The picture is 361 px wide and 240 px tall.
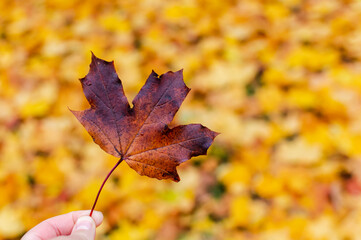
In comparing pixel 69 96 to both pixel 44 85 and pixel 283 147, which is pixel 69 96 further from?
pixel 283 147

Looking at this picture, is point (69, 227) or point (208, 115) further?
point (208, 115)

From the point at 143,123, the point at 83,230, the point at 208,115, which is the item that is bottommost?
the point at 83,230

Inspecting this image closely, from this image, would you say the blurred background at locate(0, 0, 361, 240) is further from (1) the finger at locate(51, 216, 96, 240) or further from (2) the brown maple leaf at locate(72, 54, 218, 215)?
(2) the brown maple leaf at locate(72, 54, 218, 215)

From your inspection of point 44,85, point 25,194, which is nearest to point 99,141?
point 25,194

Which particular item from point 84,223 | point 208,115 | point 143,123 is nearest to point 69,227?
point 84,223

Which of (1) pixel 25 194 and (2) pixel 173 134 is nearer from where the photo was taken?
(2) pixel 173 134

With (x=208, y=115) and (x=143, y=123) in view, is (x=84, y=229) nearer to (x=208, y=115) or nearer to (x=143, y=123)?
(x=143, y=123)

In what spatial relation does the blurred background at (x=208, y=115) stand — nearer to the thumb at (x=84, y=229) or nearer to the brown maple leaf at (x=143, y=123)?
the thumb at (x=84, y=229)
